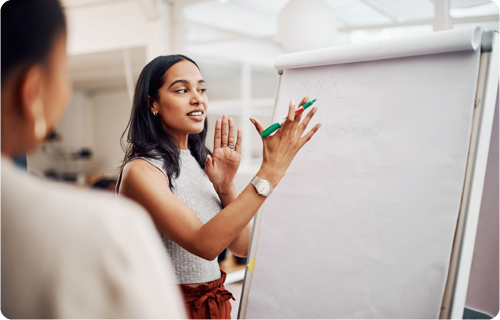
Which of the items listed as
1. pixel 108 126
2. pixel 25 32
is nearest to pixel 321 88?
pixel 25 32

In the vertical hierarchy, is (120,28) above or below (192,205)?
above

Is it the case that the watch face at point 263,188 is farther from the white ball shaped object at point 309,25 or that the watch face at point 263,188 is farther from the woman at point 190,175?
the white ball shaped object at point 309,25

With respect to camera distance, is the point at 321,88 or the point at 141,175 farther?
the point at 321,88

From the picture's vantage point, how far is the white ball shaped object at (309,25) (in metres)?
1.93

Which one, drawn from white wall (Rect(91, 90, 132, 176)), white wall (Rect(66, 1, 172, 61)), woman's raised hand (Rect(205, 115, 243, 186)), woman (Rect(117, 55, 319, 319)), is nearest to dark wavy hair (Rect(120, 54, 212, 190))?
woman (Rect(117, 55, 319, 319))

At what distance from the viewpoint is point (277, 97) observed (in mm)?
1163

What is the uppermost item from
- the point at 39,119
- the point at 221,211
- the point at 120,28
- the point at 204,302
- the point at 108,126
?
the point at 120,28

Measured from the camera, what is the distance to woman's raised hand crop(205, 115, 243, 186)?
108cm

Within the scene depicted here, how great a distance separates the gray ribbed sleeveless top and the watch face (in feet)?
0.93

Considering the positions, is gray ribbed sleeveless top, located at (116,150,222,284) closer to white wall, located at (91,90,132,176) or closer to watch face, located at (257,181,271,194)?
watch face, located at (257,181,271,194)

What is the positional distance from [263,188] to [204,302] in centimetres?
42

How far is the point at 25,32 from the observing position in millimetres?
345

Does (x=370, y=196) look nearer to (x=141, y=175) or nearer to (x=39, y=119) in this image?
(x=141, y=175)

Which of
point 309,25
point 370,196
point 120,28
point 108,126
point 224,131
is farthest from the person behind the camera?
point 108,126
